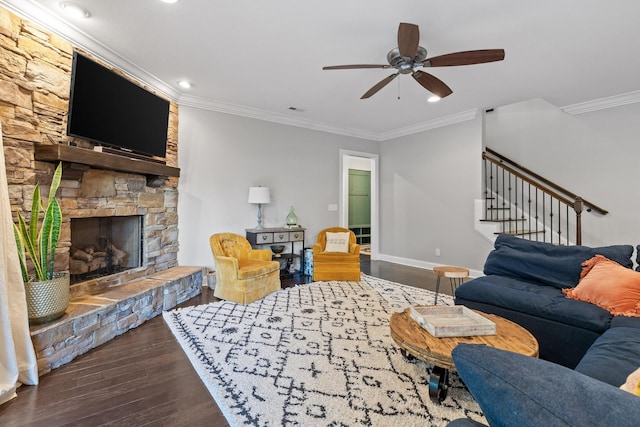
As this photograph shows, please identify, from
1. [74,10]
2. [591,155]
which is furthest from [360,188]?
[74,10]

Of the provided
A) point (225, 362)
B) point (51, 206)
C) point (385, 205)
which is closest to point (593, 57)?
point (385, 205)

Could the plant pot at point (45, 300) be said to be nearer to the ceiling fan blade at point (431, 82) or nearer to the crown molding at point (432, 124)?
the ceiling fan blade at point (431, 82)

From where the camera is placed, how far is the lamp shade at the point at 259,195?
4.64 meters

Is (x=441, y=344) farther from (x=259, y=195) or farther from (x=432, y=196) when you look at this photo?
(x=432, y=196)

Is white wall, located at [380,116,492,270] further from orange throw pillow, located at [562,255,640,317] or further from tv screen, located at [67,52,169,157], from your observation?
tv screen, located at [67,52,169,157]

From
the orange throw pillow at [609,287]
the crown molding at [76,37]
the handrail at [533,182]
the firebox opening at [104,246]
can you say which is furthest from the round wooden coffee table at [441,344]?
the crown molding at [76,37]

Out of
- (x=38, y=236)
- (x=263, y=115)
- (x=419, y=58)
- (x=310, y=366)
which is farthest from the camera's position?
(x=263, y=115)

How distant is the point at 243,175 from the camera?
4.82m

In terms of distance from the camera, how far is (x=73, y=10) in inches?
96.7

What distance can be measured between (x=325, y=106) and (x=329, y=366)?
3705 mm

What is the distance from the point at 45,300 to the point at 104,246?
1.22m

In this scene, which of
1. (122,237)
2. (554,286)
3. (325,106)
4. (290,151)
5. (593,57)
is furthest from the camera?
(290,151)

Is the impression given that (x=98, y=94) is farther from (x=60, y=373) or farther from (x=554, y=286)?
(x=554, y=286)

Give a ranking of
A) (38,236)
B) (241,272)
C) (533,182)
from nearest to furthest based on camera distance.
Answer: (38,236) < (241,272) < (533,182)
